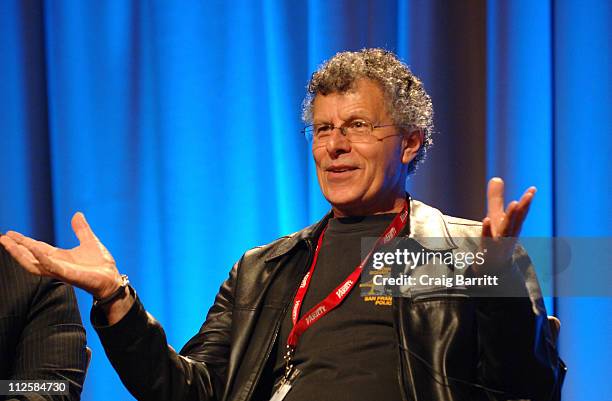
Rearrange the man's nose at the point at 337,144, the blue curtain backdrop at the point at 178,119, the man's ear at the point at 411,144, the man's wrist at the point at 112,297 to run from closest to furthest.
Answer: the man's wrist at the point at 112,297, the man's nose at the point at 337,144, the man's ear at the point at 411,144, the blue curtain backdrop at the point at 178,119

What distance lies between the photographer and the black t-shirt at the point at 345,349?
6.70 feet

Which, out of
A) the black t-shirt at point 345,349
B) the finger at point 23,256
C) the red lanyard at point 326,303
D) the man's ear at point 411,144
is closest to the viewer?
the finger at point 23,256

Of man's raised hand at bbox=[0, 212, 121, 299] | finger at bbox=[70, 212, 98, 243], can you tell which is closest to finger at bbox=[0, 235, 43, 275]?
man's raised hand at bbox=[0, 212, 121, 299]

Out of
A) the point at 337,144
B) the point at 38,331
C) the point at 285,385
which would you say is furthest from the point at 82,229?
the point at 337,144

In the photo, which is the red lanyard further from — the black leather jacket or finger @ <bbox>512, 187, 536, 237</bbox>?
finger @ <bbox>512, 187, 536, 237</bbox>

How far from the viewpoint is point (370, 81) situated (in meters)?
2.40

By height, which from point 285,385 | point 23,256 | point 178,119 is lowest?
point 285,385

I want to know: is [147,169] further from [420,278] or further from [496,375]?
[496,375]

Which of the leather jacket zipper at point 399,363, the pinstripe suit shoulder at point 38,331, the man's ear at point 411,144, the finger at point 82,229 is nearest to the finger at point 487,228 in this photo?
the leather jacket zipper at point 399,363

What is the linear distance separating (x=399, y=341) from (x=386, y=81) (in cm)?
81

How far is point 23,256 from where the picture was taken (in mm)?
1799

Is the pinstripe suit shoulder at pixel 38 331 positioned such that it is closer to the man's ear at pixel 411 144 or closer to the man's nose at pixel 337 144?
the man's nose at pixel 337 144

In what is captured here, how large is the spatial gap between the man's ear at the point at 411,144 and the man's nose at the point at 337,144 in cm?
21

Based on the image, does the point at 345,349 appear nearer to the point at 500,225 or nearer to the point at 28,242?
the point at 500,225
